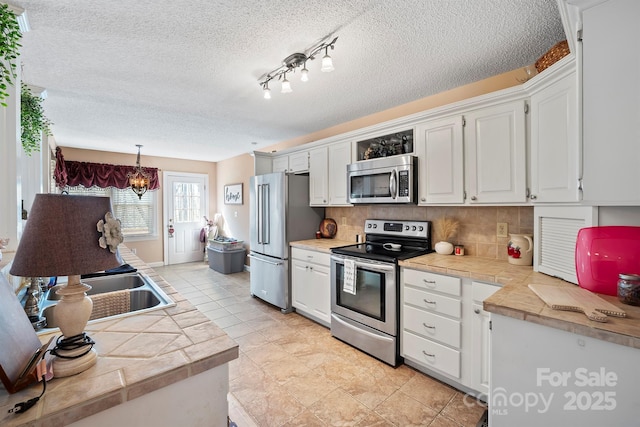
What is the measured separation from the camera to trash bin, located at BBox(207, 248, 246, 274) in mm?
5535

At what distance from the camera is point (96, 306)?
62.5 inches

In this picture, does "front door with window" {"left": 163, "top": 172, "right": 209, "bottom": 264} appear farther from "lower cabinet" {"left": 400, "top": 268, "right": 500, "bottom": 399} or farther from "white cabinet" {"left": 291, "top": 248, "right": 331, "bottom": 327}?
"lower cabinet" {"left": 400, "top": 268, "right": 500, "bottom": 399}

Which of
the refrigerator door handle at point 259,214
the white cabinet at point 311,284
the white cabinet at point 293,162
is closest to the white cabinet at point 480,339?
the white cabinet at point 311,284

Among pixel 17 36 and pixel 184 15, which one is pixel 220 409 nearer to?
pixel 17 36

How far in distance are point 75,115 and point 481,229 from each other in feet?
15.5

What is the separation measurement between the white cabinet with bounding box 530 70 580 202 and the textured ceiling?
0.45 metres

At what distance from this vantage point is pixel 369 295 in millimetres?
2531

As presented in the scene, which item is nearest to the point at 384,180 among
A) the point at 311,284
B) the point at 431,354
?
the point at 311,284

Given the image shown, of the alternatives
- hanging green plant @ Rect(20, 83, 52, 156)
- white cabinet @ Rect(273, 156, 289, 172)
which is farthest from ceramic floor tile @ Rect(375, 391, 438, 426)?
hanging green plant @ Rect(20, 83, 52, 156)

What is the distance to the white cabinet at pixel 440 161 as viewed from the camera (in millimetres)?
2281

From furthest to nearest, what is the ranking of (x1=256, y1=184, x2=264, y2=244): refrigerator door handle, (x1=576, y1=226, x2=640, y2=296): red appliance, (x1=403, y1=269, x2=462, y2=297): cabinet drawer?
1. (x1=256, y1=184, x2=264, y2=244): refrigerator door handle
2. (x1=403, y1=269, x2=462, y2=297): cabinet drawer
3. (x1=576, y1=226, x2=640, y2=296): red appliance

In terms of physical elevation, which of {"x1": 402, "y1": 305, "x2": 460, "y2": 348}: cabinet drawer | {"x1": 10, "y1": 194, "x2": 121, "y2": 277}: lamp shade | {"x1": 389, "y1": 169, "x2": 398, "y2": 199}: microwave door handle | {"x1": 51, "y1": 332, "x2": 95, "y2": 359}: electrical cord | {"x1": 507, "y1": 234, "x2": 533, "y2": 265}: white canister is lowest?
{"x1": 402, "y1": 305, "x2": 460, "y2": 348}: cabinet drawer

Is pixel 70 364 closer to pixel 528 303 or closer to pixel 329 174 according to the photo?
pixel 528 303

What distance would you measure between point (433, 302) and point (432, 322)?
161 mm
